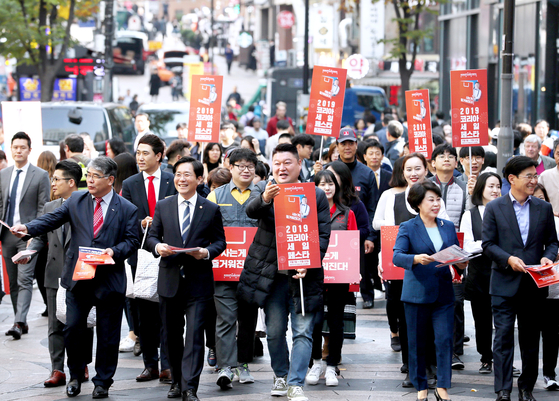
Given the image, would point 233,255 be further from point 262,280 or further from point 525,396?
point 525,396

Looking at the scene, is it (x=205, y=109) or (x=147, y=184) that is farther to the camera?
(x=205, y=109)

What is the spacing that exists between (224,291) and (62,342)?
148cm

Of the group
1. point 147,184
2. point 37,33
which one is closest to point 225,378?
point 147,184

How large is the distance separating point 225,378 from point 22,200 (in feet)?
11.9

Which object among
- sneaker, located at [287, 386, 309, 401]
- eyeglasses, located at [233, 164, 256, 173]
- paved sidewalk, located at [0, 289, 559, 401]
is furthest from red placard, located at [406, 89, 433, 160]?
sneaker, located at [287, 386, 309, 401]

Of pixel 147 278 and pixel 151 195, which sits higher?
pixel 151 195

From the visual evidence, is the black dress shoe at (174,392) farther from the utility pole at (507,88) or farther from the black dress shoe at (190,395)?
the utility pole at (507,88)

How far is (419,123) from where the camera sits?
10.7 metres

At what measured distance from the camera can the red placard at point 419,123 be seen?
10.7 m

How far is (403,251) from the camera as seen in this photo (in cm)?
671

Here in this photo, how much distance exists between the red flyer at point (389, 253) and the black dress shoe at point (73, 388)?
2.82 metres

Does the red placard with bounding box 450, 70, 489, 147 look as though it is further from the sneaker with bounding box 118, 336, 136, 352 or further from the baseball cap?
the sneaker with bounding box 118, 336, 136, 352

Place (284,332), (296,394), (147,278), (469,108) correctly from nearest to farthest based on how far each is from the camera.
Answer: (296,394) < (284,332) < (147,278) < (469,108)

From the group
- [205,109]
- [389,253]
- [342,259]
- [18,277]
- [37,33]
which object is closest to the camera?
[342,259]
